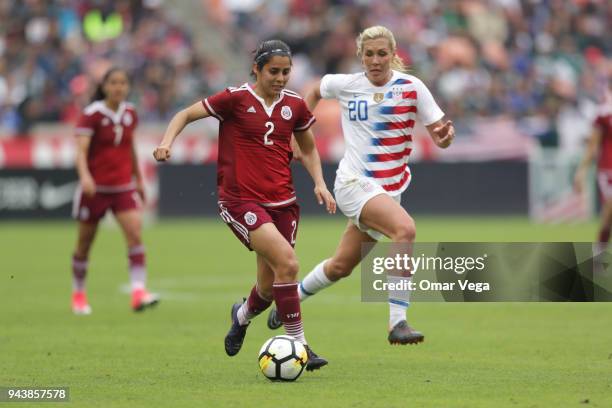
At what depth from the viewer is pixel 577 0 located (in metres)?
31.7

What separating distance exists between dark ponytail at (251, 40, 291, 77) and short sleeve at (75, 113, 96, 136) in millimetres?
4587

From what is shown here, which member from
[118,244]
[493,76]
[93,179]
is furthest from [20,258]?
[493,76]

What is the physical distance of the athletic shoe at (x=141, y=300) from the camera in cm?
1318

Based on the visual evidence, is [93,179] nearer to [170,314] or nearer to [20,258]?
[170,314]

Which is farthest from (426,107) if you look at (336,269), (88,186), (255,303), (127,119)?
(127,119)

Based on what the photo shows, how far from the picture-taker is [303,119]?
30.4ft

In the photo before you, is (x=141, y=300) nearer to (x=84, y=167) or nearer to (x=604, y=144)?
(x=84, y=167)

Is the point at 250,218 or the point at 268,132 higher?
the point at 268,132

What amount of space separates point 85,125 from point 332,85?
12.7 feet

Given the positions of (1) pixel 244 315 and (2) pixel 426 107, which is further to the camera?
(2) pixel 426 107

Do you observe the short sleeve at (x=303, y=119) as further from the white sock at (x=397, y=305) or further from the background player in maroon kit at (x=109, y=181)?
the background player in maroon kit at (x=109, y=181)

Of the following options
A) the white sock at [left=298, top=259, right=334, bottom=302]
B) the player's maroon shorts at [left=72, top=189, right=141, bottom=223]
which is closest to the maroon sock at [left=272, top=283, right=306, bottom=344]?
the white sock at [left=298, top=259, right=334, bottom=302]

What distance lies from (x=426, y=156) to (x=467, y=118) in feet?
6.40

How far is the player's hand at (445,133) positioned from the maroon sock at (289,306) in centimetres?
173
